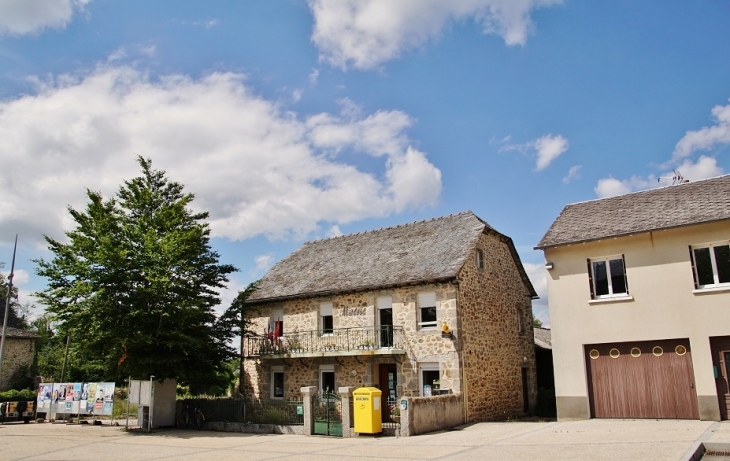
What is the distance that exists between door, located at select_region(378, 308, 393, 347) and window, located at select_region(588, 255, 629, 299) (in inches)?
284

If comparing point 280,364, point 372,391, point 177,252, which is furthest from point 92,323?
point 372,391

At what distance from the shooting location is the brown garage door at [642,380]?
1520cm

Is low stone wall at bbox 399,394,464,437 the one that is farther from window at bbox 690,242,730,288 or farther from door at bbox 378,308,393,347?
window at bbox 690,242,730,288

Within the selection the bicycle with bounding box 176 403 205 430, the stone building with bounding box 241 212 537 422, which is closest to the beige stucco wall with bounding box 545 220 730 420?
the stone building with bounding box 241 212 537 422

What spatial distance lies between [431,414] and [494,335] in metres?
6.18

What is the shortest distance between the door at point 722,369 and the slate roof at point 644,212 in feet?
10.4

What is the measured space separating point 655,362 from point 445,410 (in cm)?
604

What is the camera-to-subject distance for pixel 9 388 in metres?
35.2

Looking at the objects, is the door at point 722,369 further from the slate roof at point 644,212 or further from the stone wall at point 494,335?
the stone wall at point 494,335

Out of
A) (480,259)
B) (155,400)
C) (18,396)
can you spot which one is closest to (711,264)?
(480,259)

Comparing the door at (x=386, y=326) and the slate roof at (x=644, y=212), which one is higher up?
the slate roof at (x=644, y=212)

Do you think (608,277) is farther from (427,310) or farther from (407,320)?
(407,320)

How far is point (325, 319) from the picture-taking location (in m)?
23.1

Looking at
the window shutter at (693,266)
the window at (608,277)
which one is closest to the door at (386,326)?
the window at (608,277)
